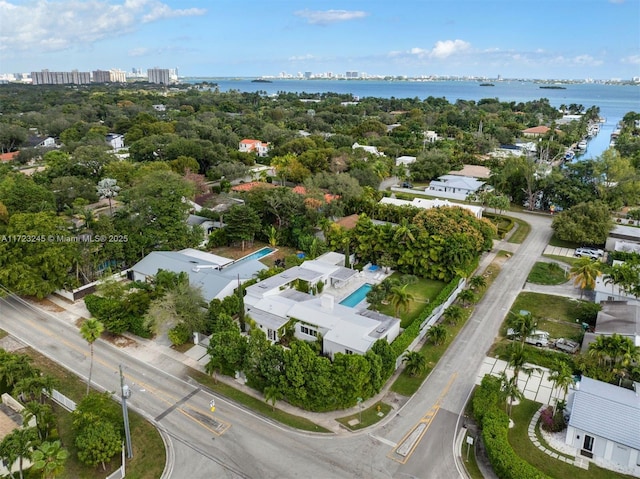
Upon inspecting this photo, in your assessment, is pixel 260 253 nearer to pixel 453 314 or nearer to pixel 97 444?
pixel 453 314

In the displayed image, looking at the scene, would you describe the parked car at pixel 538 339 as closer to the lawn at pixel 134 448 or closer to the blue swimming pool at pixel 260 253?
the lawn at pixel 134 448

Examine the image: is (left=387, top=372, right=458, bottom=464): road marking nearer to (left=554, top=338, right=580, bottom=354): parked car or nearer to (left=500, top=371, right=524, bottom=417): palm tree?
(left=500, top=371, right=524, bottom=417): palm tree

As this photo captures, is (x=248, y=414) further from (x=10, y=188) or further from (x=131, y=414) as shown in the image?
(x=10, y=188)

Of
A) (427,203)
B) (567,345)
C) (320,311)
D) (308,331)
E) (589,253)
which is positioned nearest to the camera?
(567,345)

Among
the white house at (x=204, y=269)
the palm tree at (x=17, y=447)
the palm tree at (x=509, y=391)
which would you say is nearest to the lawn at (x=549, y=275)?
the palm tree at (x=509, y=391)

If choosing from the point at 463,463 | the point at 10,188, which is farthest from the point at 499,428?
the point at 10,188

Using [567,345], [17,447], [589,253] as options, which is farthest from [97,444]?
[589,253]

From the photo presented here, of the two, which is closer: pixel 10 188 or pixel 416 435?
pixel 416 435
